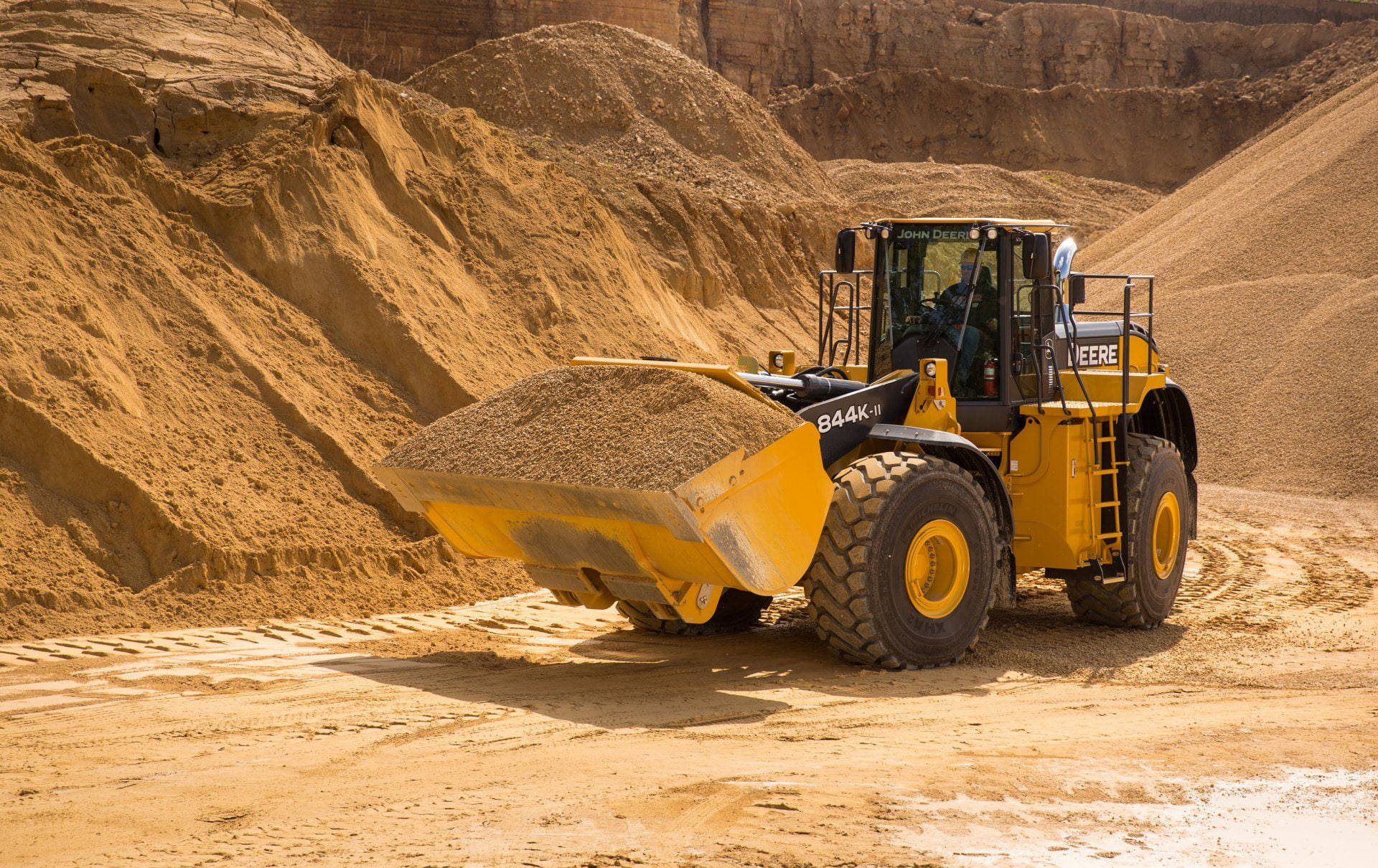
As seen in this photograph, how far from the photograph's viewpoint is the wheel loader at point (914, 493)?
641 cm

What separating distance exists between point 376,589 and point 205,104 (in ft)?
20.1

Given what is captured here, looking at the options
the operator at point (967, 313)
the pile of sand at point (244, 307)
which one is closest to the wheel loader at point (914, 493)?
the operator at point (967, 313)

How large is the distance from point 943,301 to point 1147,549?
6.82ft

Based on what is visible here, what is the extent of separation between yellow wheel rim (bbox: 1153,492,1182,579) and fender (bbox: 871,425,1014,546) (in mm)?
1612

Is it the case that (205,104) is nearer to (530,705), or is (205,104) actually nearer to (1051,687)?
(530,705)

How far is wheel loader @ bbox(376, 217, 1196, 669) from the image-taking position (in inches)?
253

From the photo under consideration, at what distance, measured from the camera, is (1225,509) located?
43.5 feet

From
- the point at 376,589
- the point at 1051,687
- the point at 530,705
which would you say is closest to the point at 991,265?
the point at 1051,687

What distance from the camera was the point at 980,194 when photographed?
1321 inches

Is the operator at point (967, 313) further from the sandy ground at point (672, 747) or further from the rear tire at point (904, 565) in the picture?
the sandy ground at point (672, 747)

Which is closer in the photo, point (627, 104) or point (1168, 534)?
point (1168, 534)

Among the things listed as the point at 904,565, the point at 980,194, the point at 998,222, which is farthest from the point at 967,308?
the point at 980,194

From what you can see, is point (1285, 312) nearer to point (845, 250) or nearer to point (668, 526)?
point (845, 250)

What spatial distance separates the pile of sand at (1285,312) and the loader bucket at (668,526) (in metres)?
9.34
